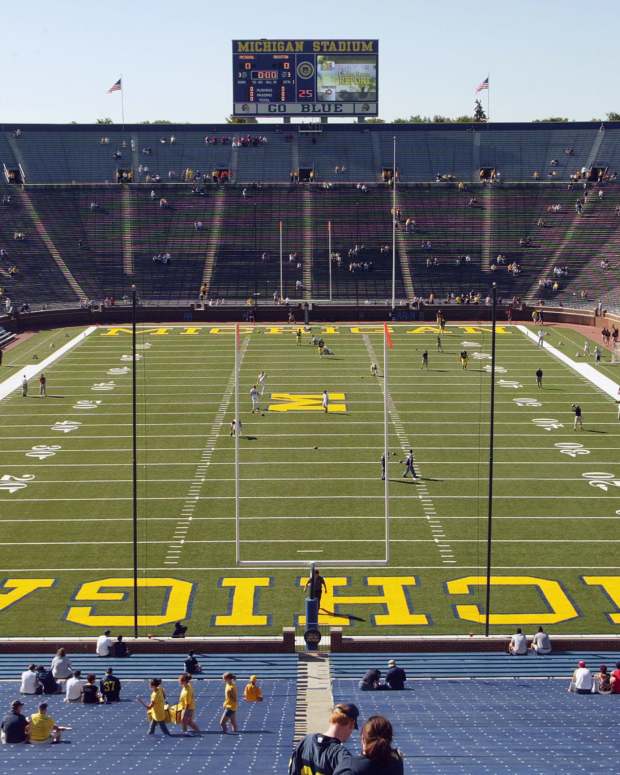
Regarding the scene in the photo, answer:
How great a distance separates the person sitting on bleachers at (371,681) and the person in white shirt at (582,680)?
319 cm

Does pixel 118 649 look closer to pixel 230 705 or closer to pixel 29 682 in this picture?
pixel 29 682

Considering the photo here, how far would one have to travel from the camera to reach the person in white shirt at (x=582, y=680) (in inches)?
786

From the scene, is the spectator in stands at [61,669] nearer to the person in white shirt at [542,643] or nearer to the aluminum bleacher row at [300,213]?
the person in white shirt at [542,643]

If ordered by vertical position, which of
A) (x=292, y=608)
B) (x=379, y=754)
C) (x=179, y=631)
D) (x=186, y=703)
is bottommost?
A: (x=292, y=608)

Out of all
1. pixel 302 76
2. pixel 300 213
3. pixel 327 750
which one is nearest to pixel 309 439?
pixel 327 750

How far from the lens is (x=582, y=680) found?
20.0 m

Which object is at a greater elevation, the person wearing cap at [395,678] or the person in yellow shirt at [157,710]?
the person in yellow shirt at [157,710]

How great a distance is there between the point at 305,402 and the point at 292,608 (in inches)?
833

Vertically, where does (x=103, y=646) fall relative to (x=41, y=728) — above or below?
below

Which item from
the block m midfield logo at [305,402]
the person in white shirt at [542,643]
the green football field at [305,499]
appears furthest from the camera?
the block m midfield logo at [305,402]

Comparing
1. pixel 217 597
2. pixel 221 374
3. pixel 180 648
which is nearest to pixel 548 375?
pixel 221 374

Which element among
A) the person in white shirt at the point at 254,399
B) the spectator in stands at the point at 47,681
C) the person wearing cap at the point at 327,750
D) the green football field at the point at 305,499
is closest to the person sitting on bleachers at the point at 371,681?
the green football field at the point at 305,499

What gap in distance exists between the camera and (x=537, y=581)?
26625 mm

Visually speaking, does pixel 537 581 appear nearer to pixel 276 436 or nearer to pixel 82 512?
pixel 82 512
